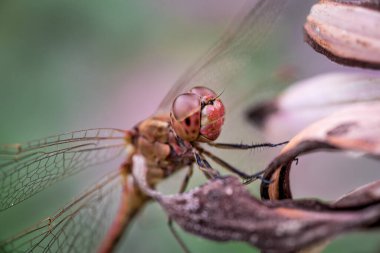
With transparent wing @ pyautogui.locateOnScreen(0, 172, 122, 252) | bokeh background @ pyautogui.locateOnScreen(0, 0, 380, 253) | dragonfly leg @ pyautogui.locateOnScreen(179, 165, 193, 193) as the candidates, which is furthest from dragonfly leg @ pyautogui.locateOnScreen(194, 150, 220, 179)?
bokeh background @ pyautogui.locateOnScreen(0, 0, 380, 253)

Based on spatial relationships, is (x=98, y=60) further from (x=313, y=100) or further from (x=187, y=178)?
(x=313, y=100)

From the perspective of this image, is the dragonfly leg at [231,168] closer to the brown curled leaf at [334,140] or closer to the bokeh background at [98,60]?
the brown curled leaf at [334,140]

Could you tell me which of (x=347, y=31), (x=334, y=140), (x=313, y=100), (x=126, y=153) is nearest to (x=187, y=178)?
(x=126, y=153)

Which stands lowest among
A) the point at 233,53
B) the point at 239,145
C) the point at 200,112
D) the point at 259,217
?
the point at 259,217

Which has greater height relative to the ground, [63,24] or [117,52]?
[63,24]

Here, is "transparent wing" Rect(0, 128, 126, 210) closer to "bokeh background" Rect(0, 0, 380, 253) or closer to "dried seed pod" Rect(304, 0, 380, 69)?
"bokeh background" Rect(0, 0, 380, 253)

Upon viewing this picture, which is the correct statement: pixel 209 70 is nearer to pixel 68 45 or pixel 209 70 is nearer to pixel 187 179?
pixel 187 179

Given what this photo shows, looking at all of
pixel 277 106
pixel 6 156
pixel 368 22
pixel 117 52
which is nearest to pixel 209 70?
pixel 277 106
